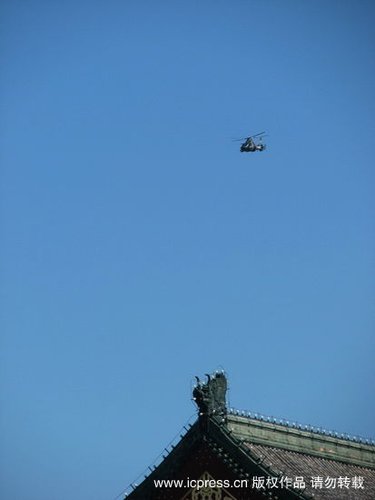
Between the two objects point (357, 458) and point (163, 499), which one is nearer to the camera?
point (163, 499)

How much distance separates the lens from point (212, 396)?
159 ft

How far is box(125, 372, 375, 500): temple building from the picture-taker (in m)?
44.0

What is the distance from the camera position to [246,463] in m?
44.4

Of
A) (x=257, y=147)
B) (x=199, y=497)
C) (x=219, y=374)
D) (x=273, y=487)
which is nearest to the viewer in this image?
(x=273, y=487)

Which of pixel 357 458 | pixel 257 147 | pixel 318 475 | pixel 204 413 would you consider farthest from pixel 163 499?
pixel 257 147

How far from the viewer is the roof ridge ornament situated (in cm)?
4769

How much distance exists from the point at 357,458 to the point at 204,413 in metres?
11.4

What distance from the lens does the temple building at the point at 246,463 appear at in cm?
4397

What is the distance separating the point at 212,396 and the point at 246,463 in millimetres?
5094

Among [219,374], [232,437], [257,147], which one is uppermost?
[257,147]

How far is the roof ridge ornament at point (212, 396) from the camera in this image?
4769 centimetres

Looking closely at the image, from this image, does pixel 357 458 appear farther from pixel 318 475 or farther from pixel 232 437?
pixel 232 437

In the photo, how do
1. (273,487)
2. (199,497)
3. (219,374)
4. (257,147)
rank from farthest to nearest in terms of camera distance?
1. (257,147)
2. (219,374)
3. (199,497)
4. (273,487)

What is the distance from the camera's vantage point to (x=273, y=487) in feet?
140
